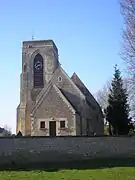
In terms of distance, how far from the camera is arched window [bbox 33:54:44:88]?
189 ft

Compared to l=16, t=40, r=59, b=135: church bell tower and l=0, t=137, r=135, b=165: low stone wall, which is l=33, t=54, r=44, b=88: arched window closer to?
l=16, t=40, r=59, b=135: church bell tower

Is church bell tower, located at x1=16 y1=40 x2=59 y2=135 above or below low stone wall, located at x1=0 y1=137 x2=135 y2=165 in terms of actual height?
above

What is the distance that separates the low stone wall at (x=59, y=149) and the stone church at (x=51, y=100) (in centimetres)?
1290

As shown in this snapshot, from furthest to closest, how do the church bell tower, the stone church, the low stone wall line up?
the church bell tower
the stone church
the low stone wall

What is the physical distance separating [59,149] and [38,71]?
1175 inches

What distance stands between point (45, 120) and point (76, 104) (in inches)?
184

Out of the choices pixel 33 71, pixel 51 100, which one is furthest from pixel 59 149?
pixel 33 71

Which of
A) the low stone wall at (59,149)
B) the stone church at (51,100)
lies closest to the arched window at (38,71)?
the stone church at (51,100)

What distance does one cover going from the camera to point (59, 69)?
49.1m

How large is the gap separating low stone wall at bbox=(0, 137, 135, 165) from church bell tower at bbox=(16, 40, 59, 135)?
1040 inches

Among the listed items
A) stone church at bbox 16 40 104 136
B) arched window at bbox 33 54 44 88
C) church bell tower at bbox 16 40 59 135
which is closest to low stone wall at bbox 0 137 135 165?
stone church at bbox 16 40 104 136

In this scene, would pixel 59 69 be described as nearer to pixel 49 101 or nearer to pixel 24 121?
pixel 49 101

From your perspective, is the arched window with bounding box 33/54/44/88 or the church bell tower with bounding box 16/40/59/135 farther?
the arched window with bounding box 33/54/44/88

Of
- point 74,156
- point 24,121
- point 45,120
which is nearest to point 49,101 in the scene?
point 45,120
